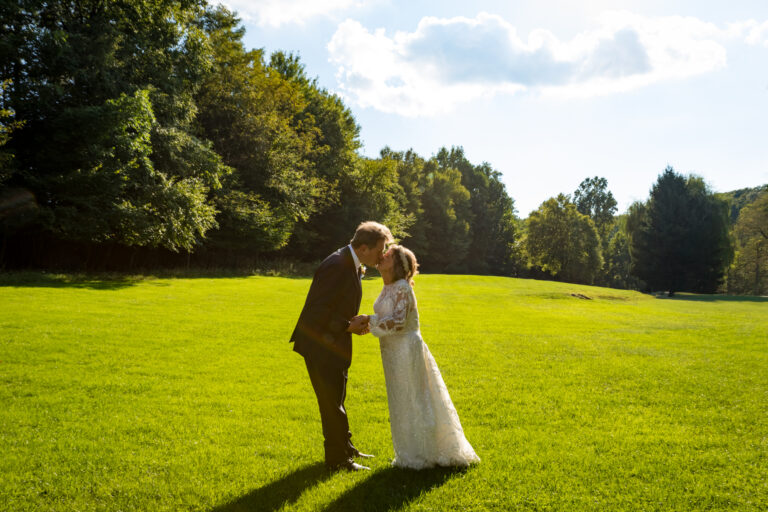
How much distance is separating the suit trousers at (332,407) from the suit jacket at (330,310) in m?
0.11

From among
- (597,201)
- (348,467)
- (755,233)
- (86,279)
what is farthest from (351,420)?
(597,201)

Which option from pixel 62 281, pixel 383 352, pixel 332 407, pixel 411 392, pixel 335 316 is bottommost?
pixel 62 281

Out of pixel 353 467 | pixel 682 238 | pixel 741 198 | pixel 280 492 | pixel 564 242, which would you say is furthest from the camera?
pixel 741 198

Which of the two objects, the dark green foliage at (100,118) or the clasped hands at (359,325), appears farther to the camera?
the dark green foliage at (100,118)

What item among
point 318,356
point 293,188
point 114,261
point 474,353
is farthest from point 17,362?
point 293,188

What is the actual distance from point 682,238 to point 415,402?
2717 inches

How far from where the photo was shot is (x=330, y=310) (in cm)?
483

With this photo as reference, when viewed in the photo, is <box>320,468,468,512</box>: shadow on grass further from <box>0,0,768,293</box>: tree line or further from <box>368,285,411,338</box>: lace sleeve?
<box>0,0,768,293</box>: tree line

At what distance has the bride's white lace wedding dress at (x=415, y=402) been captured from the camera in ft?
16.6

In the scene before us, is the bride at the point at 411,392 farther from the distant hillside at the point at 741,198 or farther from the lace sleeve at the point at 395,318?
the distant hillside at the point at 741,198

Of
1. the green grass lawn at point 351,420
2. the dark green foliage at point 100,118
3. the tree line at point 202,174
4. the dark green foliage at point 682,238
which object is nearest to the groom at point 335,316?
the green grass lawn at point 351,420

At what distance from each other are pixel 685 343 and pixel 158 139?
2940cm

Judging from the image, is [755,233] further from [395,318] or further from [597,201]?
[395,318]

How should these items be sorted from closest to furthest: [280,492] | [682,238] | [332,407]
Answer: [280,492] → [332,407] → [682,238]
